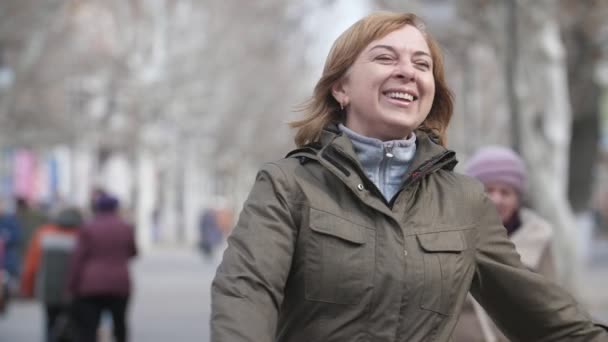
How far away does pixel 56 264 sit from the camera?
42.9 feet

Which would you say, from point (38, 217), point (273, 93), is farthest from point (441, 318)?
point (273, 93)

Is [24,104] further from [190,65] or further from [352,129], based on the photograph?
[352,129]

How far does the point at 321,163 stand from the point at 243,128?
6242 centimetres

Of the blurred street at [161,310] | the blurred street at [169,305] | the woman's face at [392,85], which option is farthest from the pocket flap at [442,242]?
the blurred street at [161,310]

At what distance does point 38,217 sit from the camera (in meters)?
22.7

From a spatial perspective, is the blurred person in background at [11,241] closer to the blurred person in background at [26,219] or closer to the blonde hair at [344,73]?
the blurred person in background at [26,219]

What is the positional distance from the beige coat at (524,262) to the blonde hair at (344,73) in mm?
2257

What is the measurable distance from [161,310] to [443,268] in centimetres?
1849

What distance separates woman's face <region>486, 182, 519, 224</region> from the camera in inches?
246

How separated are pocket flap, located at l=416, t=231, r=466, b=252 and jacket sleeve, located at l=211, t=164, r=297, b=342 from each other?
29 cm

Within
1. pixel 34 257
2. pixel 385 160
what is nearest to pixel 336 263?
pixel 385 160

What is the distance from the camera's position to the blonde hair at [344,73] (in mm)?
3232

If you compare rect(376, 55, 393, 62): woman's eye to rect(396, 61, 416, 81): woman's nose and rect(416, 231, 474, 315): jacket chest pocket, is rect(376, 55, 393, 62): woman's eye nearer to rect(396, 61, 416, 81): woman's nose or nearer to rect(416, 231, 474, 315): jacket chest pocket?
rect(396, 61, 416, 81): woman's nose

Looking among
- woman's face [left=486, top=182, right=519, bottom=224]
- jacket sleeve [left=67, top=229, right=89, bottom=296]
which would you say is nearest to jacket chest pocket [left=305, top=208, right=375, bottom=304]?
woman's face [left=486, top=182, right=519, bottom=224]
